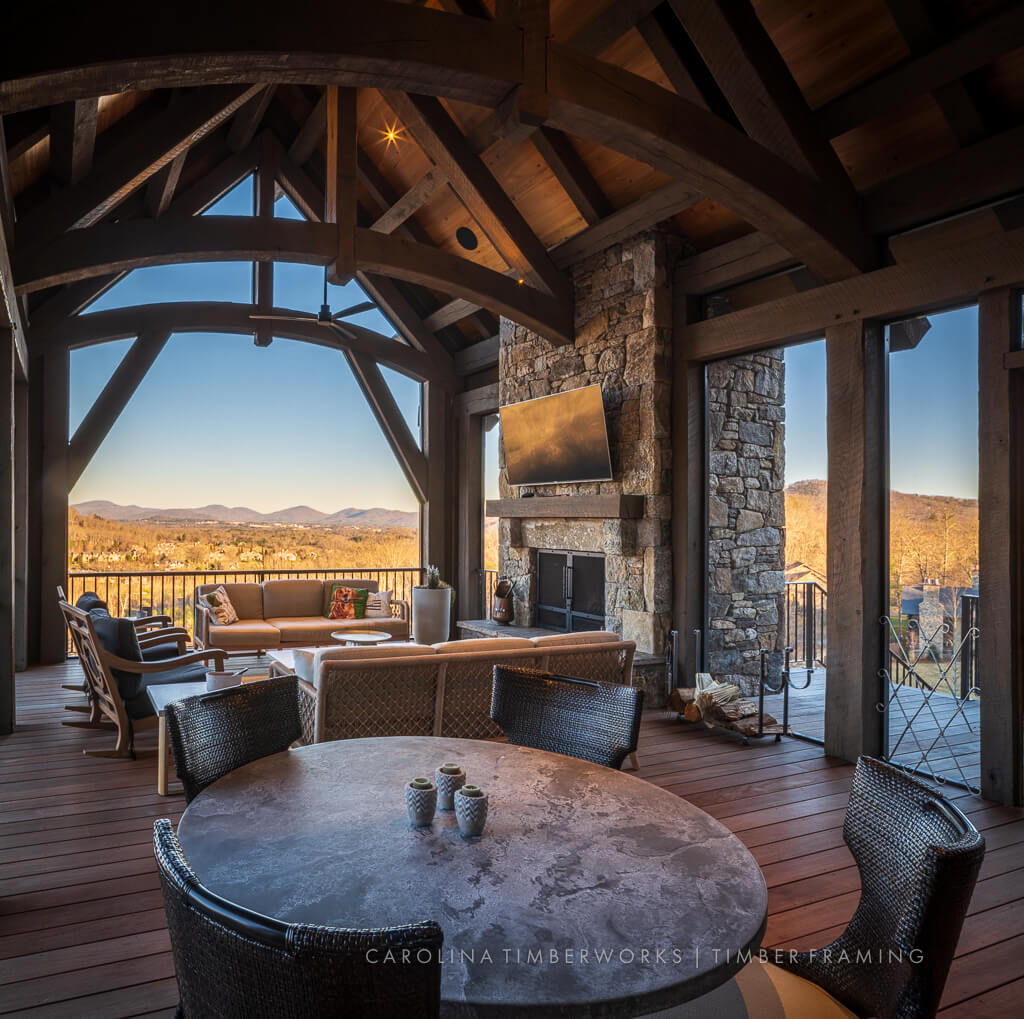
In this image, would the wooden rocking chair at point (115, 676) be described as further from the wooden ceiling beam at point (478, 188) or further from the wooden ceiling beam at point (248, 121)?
the wooden ceiling beam at point (248, 121)

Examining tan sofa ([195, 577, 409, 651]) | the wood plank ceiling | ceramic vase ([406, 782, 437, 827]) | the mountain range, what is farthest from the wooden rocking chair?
the mountain range

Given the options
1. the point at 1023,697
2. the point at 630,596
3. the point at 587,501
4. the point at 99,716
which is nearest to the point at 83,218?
the point at 99,716

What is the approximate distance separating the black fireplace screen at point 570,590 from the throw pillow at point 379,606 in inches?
66.5

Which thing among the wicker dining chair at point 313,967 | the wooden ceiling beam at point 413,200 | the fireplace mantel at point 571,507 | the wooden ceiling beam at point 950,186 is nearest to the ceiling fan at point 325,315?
the wooden ceiling beam at point 413,200

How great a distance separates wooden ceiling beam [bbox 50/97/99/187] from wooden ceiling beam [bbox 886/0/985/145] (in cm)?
446

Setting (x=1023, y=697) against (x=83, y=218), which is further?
(x=83, y=218)

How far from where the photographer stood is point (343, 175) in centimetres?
574

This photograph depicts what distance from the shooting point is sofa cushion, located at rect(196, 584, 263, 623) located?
764 centimetres

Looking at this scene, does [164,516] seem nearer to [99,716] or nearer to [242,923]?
[99,716]

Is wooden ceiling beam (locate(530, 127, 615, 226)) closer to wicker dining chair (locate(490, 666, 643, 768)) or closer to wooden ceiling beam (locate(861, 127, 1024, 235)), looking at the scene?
wooden ceiling beam (locate(861, 127, 1024, 235))

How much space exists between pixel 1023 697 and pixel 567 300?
14.8 feet

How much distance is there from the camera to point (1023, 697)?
3766mm

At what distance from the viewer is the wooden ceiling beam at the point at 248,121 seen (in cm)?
713

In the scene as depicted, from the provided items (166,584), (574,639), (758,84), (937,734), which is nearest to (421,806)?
(574,639)
